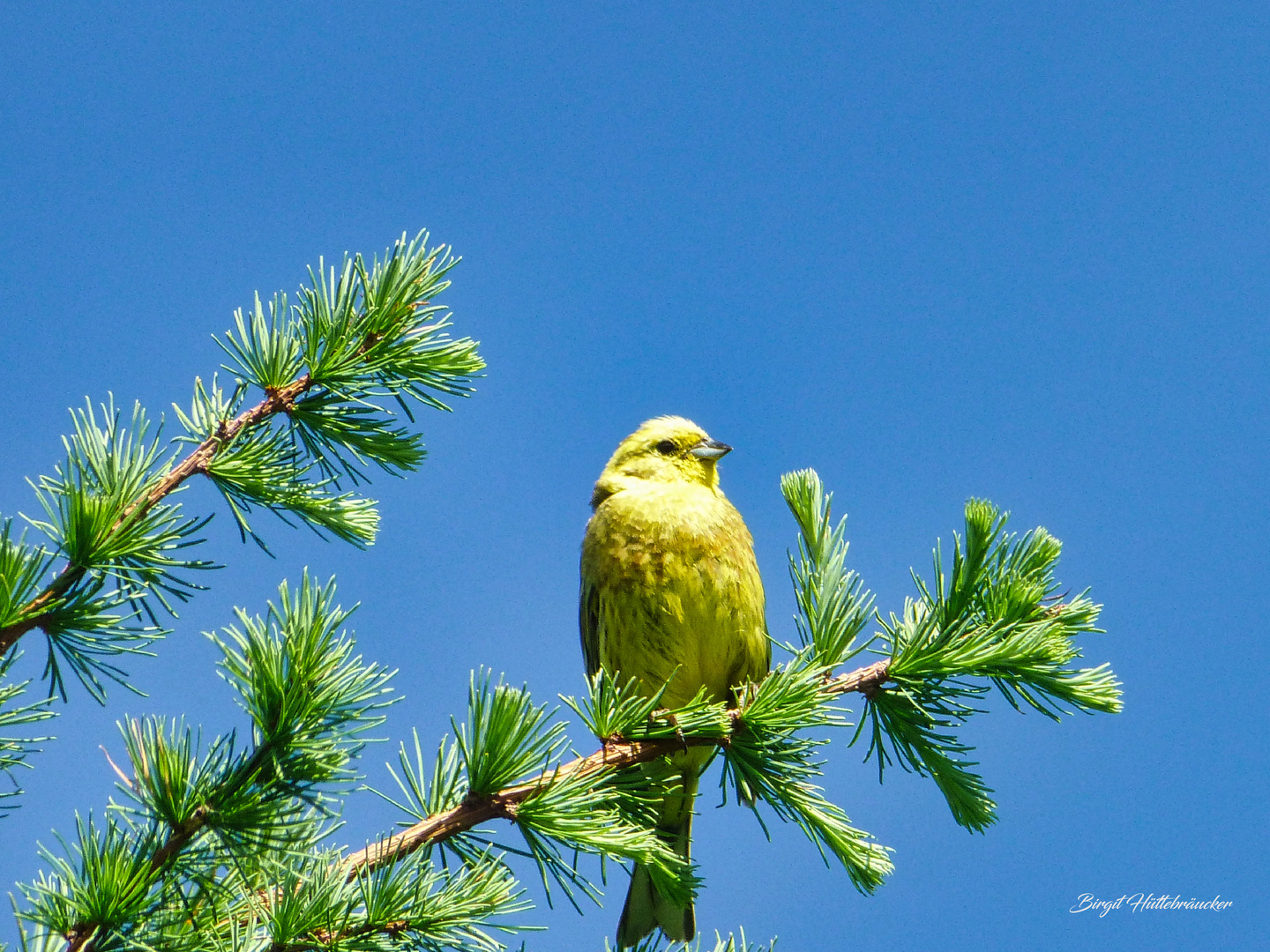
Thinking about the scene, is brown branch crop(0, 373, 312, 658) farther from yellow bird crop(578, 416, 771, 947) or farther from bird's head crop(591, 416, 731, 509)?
bird's head crop(591, 416, 731, 509)

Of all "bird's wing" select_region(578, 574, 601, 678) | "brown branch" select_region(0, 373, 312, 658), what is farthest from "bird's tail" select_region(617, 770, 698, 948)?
"brown branch" select_region(0, 373, 312, 658)

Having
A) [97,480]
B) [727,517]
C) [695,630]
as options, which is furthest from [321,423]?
[727,517]

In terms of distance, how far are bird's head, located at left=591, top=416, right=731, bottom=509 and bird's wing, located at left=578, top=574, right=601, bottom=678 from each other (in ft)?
1.85

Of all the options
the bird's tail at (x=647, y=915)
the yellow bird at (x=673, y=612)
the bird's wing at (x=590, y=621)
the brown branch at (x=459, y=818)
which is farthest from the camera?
the bird's wing at (x=590, y=621)

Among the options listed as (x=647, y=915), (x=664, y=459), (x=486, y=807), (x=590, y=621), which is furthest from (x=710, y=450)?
(x=486, y=807)

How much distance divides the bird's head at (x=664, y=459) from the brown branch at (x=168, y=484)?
8.23 feet

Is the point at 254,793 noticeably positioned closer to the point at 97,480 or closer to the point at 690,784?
the point at 97,480

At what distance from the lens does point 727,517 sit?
13.8 feet

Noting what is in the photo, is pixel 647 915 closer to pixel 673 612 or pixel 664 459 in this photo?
pixel 673 612

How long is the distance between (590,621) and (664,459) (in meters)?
0.92

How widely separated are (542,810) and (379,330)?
107 cm

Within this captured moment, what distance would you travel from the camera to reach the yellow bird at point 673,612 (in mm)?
3793

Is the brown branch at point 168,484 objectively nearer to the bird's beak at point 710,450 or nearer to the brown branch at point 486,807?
the brown branch at point 486,807

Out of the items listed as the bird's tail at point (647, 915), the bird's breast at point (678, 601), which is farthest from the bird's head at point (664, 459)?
the bird's tail at point (647, 915)
